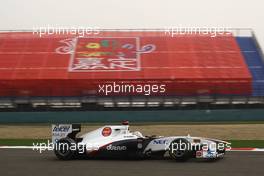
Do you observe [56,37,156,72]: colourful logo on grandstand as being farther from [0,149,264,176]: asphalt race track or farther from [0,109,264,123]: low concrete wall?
[0,149,264,176]: asphalt race track

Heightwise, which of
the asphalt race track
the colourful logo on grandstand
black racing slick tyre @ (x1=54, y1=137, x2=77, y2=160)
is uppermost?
the colourful logo on grandstand

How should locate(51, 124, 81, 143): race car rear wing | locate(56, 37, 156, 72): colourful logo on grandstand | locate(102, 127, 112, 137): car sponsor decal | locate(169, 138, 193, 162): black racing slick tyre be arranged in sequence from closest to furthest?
locate(169, 138, 193, 162): black racing slick tyre
locate(102, 127, 112, 137): car sponsor decal
locate(51, 124, 81, 143): race car rear wing
locate(56, 37, 156, 72): colourful logo on grandstand

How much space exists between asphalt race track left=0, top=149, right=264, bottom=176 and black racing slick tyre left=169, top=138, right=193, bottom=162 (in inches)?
6.4

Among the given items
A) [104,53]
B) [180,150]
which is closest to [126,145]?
[180,150]

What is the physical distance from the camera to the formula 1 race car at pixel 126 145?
37.6ft

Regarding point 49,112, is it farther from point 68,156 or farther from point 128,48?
point 68,156

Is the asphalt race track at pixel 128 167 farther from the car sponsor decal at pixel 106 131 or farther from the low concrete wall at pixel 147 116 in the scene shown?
the low concrete wall at pixel 147 116

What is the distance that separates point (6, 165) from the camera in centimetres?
1109

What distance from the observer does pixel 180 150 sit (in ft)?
37.5

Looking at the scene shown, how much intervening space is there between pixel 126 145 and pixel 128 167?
149 cm

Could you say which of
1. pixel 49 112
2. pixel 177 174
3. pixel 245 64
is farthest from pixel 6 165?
pixel 245 64

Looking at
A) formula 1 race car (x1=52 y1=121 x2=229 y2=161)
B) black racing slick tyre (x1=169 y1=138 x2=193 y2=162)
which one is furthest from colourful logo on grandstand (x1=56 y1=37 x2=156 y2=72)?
black racing slick tyre (x1=169 y1=138 x2=193 y2=162)

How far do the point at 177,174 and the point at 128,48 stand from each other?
3315cm

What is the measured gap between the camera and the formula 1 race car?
1145cm
